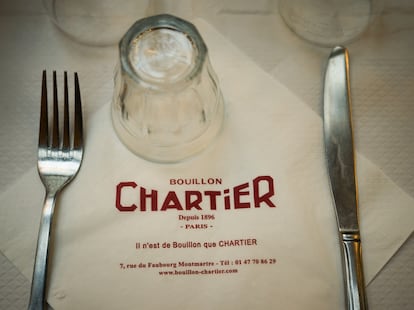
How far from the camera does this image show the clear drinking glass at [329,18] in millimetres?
581

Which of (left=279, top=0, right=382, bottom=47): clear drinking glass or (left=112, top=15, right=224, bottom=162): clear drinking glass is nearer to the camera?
(left=112, top=15, right=224, bottom=162): clear drinking glass

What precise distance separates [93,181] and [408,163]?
0.40 meters

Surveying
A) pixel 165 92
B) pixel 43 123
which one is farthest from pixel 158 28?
pixel 43 123

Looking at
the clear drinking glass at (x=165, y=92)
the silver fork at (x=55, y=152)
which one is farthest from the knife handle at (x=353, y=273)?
the silver fork at (x=55, y=152)

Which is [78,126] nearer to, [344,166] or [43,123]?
[43,123]

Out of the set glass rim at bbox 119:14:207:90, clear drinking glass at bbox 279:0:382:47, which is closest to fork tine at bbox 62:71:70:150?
glass rim at bbox 119:14:207:90

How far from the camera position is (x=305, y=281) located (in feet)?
1.53

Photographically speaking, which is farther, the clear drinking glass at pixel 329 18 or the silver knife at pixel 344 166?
the clear drinking glass at pixel 329 18

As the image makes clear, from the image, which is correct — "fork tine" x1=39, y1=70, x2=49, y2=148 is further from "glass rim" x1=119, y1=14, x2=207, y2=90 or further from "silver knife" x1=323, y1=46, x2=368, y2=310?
"silver knife" x1=323, y1=46, x2=368, y2=310

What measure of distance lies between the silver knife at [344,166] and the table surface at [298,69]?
21 millimetres

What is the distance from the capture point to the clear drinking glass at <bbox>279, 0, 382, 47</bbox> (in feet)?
1.91

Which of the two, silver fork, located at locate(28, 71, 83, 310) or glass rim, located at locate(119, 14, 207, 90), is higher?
glass rim, located at locate(119, 14, 207, 90)

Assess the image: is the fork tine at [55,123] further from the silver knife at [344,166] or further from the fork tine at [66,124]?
the silver knife at [344,166]

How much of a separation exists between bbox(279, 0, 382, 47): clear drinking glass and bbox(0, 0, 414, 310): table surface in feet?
0.04
